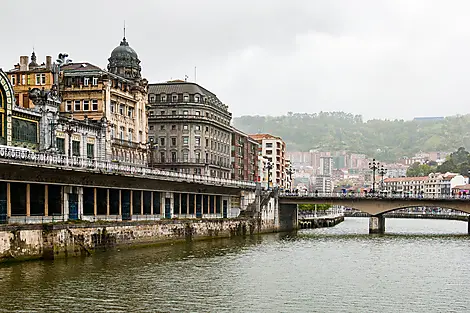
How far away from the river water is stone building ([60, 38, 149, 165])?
30451 millimetres

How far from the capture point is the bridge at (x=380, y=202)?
371 feet

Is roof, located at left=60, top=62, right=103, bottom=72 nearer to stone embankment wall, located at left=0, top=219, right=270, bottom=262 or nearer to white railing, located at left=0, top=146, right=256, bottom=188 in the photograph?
white railing, located at left=0, top=146, right=256, bottom=188

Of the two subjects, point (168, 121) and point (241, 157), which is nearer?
point (168, 121)

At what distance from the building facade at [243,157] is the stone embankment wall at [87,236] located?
64.3 m

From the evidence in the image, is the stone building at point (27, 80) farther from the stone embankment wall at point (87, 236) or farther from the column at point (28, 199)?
the column at point (28, 199)

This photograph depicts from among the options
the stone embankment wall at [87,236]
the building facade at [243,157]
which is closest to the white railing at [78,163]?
the stone embankment wall at [87,236]

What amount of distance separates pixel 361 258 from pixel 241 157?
327ft

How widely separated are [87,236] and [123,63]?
5826 centimetres

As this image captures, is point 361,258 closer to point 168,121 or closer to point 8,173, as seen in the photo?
point 8,173

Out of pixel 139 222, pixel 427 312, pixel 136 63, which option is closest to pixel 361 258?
pixel 139 222

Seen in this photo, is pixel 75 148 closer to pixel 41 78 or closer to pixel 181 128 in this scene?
pixel 41 78

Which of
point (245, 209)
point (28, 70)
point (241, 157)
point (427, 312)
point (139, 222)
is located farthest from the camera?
point (241, 157)

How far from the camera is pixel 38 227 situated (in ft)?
200

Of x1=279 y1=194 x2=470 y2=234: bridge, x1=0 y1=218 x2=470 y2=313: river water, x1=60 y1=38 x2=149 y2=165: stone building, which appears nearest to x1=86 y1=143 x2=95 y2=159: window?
x1=60 y1=38 x2=149 y2=165: stone building
